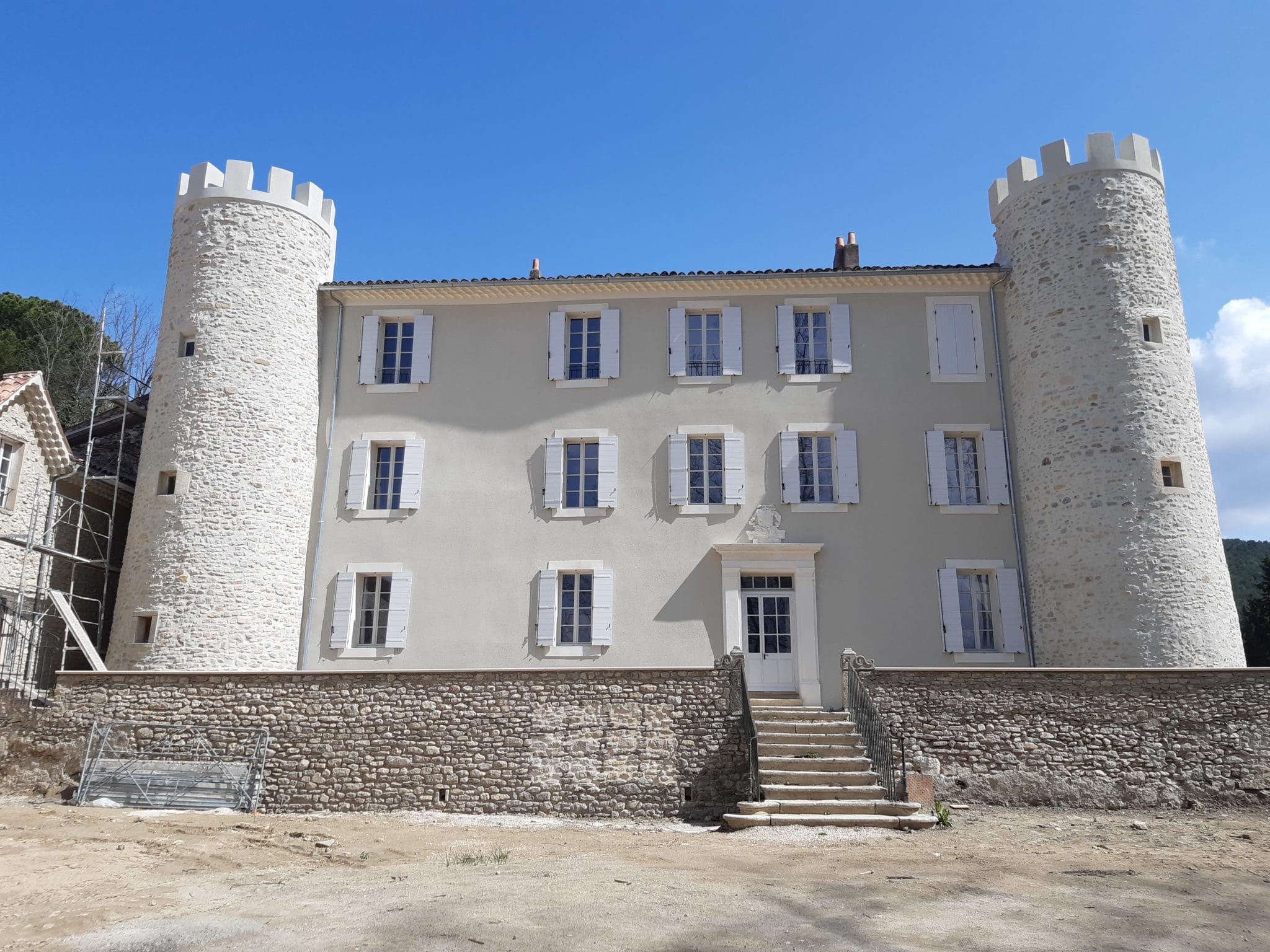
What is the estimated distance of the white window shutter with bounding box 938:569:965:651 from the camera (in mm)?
15195

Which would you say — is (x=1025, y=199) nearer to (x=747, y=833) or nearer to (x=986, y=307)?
(x=986, y=307)

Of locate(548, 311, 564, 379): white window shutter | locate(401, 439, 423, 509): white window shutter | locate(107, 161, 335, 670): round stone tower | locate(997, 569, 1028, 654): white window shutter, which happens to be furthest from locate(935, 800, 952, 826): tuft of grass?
locate(107, 161, 335, 670): round stone tower

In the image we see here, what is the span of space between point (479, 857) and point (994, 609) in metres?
9.34

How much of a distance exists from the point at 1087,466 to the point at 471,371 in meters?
9.85

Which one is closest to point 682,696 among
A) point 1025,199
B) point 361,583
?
point 361,583

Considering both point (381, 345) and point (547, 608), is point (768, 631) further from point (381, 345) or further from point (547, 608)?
point (381, 345)

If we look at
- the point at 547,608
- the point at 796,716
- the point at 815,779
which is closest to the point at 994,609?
the point at 796,716

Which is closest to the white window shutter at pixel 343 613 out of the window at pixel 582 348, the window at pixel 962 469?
the window at pixel 582 348

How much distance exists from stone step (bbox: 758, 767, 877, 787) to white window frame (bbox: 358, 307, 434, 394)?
875cm

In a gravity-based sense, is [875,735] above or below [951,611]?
below

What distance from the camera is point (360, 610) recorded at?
1603cm

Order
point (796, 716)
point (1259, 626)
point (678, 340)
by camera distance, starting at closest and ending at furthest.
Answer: point (796, 716) → point (678, 340) → point (1259, 626)

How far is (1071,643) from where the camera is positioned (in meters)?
14.8

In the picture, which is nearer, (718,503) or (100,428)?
(718,503)
